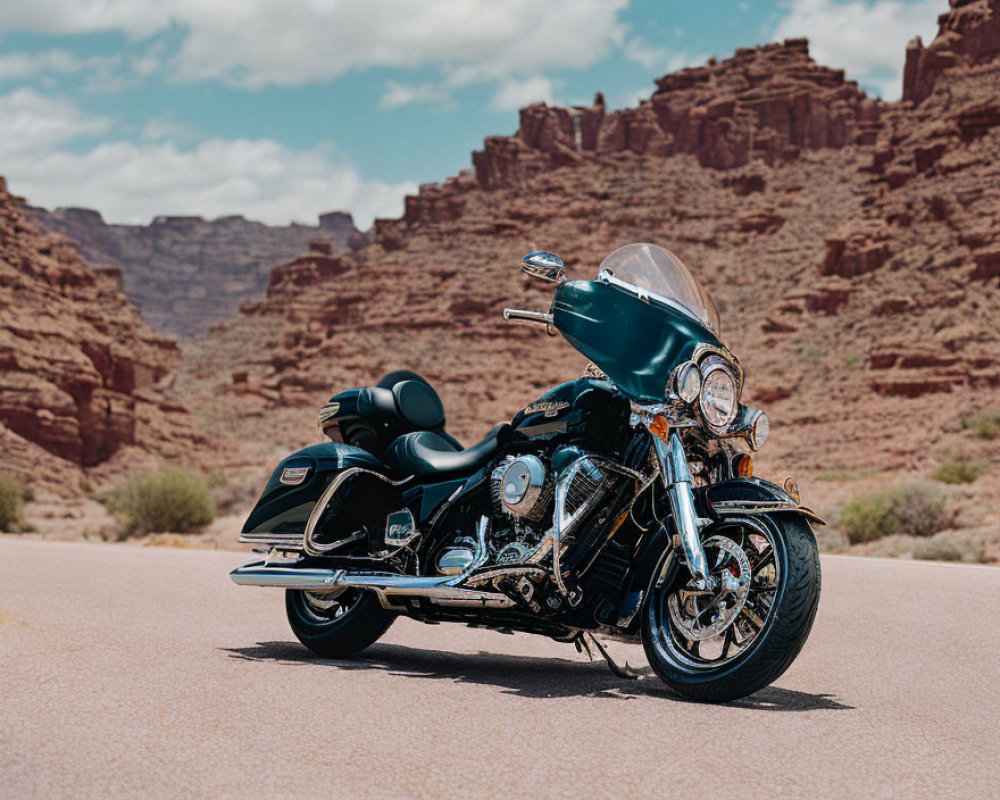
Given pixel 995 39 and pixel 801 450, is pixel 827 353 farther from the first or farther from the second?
pixel 995 39

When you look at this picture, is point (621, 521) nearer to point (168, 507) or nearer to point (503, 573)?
point (503, 573)

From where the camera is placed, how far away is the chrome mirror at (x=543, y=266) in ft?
18.8

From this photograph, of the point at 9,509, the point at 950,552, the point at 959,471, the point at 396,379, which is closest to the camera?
the point at 396,379

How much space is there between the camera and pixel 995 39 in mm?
72625

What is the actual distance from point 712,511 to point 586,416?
0.87 metres

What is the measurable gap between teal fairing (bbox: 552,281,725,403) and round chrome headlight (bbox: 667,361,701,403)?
9cm

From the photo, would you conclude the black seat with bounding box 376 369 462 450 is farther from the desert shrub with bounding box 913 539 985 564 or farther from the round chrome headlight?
the desert shrub with bounding box 913 539 985 564

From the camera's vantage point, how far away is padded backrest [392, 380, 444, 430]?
23.9ft

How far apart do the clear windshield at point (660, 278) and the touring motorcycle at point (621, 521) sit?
0.04ft

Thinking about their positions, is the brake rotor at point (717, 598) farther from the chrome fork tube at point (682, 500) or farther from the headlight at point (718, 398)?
the headlight at point (718, 398)

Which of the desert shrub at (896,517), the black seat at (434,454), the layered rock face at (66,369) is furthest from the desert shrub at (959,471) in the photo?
the black seat at (434,454)

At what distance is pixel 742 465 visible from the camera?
5.54 metres

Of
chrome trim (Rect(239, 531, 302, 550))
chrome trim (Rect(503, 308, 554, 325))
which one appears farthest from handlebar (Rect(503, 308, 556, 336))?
chrome trim (Rect(239, 531, 302, 550))

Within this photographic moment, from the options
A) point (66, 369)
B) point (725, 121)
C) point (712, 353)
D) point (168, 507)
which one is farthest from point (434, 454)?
point (725, 121)
